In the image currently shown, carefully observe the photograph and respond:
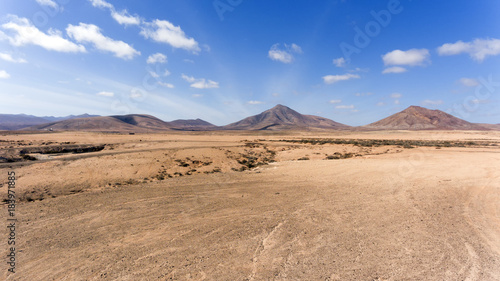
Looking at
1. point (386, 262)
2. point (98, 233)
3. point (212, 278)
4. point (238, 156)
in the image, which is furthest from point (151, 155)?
point (386, 262)

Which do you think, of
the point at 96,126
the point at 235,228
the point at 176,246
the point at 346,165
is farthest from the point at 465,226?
the point at 96,126

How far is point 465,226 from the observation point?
7.79 meters

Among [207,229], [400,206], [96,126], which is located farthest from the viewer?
[96,126]

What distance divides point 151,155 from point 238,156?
9248 mm

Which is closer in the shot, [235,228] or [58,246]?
[58,246]

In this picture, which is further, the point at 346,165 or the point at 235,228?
the point at 346,165

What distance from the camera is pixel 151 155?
23.2 meters

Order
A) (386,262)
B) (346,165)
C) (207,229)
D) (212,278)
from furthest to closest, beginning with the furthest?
(346,165) < (207,229) < (386,262) < (212,278)

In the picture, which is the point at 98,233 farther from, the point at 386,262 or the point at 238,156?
the point at 238,156

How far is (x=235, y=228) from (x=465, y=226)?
26.6 feet

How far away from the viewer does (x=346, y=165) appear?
19.8 metres

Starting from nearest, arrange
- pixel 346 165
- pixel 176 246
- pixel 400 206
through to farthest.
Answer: pixel 176 246
pixel 400 206
pixel 346 165

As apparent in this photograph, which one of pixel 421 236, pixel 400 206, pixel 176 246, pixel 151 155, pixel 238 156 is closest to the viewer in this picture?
pixel 176 246

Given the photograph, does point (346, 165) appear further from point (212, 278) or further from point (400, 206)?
point (212, 278)
